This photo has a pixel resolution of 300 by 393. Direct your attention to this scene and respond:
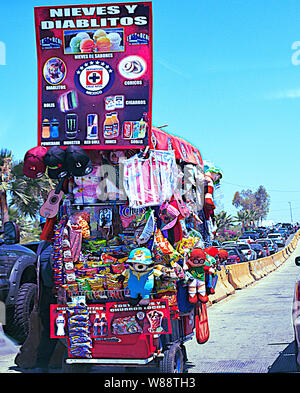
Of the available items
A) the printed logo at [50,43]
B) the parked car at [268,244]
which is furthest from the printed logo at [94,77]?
the parked car at [268,244]

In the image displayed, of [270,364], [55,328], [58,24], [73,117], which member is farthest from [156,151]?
[270,364]

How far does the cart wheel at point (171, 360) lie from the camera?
6.15 m

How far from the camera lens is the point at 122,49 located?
6.32 m

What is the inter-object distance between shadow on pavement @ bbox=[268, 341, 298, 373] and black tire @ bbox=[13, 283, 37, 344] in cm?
399

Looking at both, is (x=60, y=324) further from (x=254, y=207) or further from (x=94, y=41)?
(x=254, y=207)

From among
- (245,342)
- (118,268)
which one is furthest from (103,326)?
(245,342)

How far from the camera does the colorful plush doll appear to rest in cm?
666

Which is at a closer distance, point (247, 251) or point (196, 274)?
point (196, 274)

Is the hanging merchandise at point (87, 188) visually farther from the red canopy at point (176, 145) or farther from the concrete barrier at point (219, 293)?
the concrete barrier at point (219, 293)

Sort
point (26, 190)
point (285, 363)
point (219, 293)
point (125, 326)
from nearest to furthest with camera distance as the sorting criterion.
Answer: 1. point (125, 326)
2. point (285, 363)
3. point (26, 190)
4. point (219, 293)

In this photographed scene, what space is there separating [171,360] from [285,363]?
7.14 ft

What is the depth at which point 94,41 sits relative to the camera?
6402 mm

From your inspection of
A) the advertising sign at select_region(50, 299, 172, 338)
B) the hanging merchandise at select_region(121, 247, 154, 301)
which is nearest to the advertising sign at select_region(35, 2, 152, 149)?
the hanging merchandise at select_region(121, 247, 154, 301)

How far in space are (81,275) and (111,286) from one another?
0.39 meters
